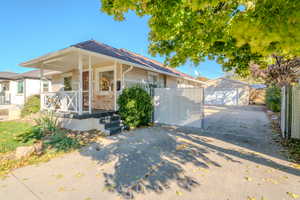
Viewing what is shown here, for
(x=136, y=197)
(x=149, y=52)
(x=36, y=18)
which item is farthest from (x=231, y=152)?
(x=36, y=18)

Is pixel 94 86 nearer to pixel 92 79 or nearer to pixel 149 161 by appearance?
pixel 92 79

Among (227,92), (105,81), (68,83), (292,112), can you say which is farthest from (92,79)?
(227,92)

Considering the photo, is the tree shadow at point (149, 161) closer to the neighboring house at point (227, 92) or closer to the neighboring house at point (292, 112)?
the neighboring house at point (292, 112)

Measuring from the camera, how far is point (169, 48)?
5.37m

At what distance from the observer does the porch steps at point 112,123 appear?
19.7ft

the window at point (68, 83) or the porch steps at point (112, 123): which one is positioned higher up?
the window at point (68, 83)

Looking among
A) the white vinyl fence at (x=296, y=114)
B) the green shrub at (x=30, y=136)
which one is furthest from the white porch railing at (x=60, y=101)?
the white vinyl fence at (x=296, y=114)

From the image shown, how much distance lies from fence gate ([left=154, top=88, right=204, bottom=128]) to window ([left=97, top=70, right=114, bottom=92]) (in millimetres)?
2660

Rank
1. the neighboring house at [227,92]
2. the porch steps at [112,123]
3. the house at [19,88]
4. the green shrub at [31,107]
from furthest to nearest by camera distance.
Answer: the neighboring house at [227,92] < the house at [19,88] < the green shrub at [31,107] < the porch steps at [112,123]

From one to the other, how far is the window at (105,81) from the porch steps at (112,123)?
2026 mm

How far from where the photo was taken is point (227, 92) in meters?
22.1

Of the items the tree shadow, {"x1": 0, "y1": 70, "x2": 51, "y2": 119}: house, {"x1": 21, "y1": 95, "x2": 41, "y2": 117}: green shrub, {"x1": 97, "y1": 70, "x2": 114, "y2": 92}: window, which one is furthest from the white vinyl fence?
{"x1": 0, "y1": 70, "x2": 51, "y2": 119}: house

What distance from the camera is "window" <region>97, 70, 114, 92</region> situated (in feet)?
27.2

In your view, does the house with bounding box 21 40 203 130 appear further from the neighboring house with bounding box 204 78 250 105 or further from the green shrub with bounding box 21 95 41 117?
the neighboring house with bounding box 204 78 250 105
